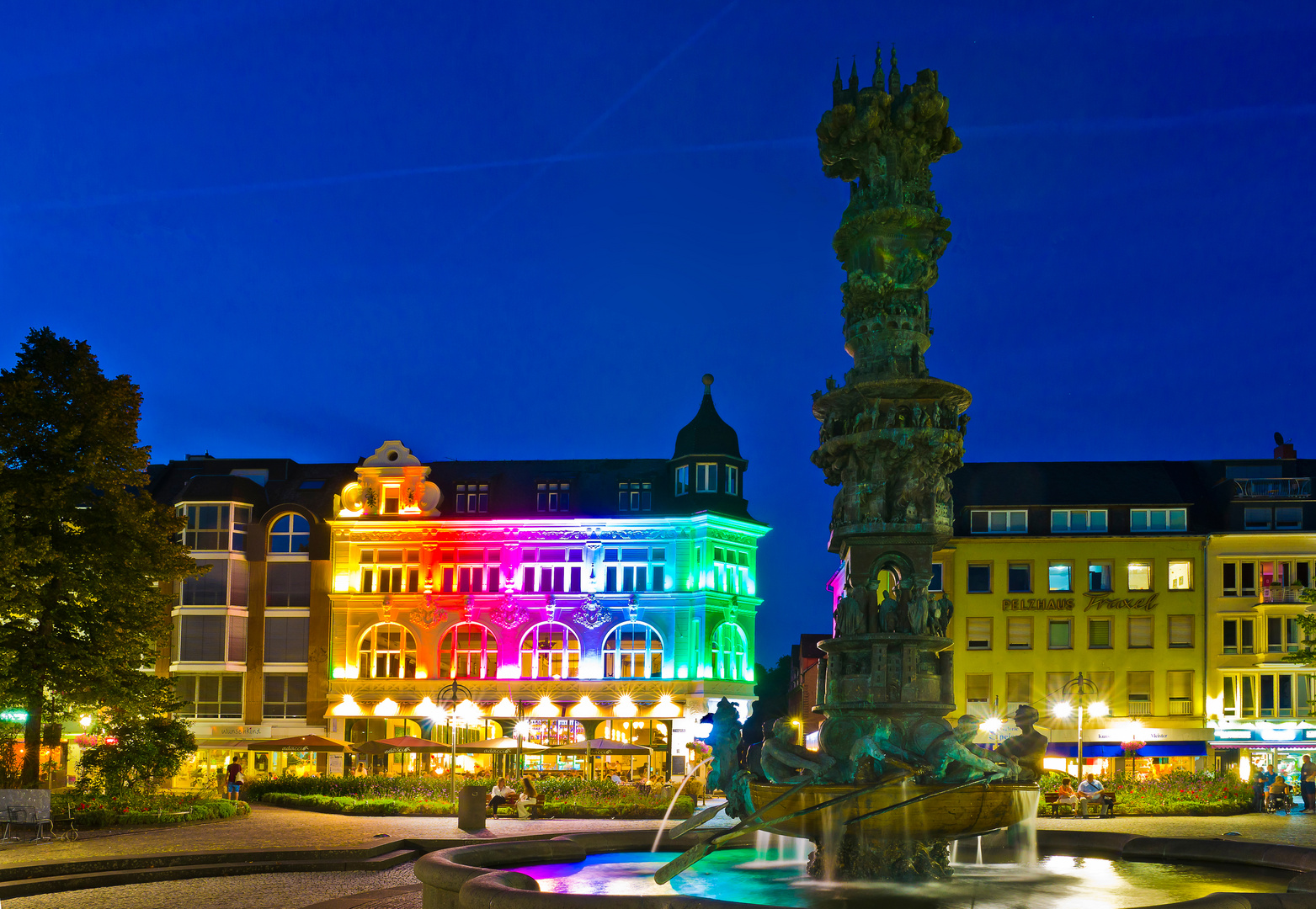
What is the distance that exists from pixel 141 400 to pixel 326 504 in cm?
3423

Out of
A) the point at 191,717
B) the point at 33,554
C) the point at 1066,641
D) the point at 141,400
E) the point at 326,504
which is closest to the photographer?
the point at 33,554

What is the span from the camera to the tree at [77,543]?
32.1 meters

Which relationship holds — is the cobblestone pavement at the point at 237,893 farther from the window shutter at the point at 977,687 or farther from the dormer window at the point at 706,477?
the dormer window at the point at 706,477

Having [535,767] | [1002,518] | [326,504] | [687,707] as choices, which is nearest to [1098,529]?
[1002,518]

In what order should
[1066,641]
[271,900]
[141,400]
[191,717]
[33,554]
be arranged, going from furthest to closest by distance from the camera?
[191,717] → [1066,641] → [141,400] → [33,554] → [271,900]

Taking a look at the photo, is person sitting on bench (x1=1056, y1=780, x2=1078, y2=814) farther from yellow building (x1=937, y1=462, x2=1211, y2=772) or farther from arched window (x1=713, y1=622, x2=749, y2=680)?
arched window (x1=713, y1=622, x2=749, y2=680)

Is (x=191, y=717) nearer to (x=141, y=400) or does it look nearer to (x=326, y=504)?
(x=326, y=504)

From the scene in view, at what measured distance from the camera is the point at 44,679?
3184 centimetres

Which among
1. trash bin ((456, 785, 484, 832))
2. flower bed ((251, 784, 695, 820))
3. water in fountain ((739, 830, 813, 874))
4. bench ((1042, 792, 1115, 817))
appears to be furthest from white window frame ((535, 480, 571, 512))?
water in fountain ((739, 830, 813, 874))

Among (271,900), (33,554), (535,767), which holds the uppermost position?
(33,554)

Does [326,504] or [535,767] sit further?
[326,504]

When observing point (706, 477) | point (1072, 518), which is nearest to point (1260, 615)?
point (1072, 518)

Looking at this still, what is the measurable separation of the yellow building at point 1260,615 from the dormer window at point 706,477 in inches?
898

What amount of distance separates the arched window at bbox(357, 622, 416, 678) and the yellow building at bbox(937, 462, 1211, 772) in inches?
1006
